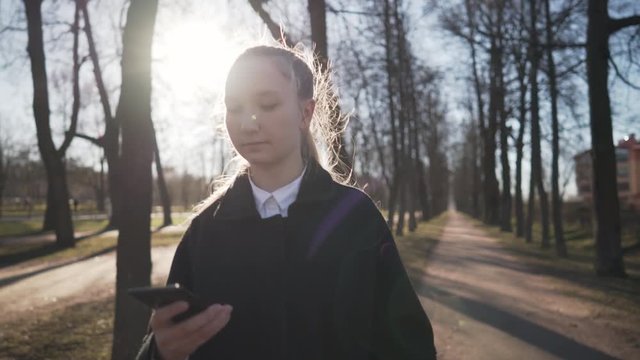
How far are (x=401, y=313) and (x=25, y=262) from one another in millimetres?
17977

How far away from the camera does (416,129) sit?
3162 centimetres

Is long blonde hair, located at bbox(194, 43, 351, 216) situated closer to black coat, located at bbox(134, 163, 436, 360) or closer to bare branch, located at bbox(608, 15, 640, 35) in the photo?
black coat, located at bbox(134, 163, 436, 360)

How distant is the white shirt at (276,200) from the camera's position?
6.45 feet

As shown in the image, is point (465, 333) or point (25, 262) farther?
point (25, 262)

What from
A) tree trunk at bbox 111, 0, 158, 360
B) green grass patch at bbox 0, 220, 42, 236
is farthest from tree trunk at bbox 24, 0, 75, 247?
tree trunk at bbox 111, 0, 158, 360

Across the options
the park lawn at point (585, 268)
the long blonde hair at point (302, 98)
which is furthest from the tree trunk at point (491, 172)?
the long blonde hair at point (302, 98)

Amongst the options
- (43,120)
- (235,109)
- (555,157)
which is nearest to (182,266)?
(235,109)

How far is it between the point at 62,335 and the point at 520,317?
664 centimetres

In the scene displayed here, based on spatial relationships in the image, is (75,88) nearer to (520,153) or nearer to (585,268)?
(585,268)

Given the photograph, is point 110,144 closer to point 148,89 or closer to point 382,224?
point 148,89

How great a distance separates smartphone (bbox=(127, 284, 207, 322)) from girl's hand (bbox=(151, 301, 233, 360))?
16 mm

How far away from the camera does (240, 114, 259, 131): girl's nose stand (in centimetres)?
192

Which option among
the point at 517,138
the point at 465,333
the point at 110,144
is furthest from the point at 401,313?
the point at 517,138

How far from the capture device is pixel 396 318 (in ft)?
6.11
